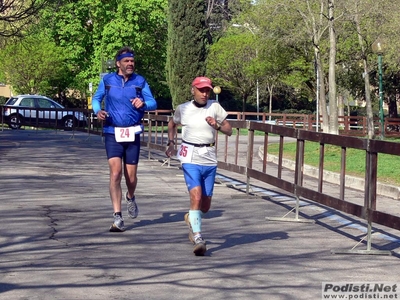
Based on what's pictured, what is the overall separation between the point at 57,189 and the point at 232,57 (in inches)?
2097

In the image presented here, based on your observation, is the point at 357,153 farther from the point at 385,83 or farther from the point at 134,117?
the point at 385,83

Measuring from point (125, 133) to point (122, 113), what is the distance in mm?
252

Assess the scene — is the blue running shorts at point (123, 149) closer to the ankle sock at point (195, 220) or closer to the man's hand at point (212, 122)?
the man's hand at point (212, 122)

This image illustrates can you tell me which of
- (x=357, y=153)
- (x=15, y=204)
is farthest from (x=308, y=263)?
(x=357, y=153)

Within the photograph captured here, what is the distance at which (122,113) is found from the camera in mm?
10336

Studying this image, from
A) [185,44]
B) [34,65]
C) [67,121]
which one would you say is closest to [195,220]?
[67,121]

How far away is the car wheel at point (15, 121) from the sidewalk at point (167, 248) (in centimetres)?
2383

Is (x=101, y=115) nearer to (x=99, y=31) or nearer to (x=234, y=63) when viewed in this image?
(x=99, y=31)

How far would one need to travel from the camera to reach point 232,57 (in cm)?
6694

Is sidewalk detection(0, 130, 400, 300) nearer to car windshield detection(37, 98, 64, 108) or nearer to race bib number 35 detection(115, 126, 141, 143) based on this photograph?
race bib number 35 detection(115, 126, 141, 143)

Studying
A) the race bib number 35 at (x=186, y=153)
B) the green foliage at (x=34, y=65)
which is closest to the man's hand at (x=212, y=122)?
the race bib number 35 at (x=186, y=153)

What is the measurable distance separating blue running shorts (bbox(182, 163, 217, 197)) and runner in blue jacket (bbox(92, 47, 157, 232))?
1.34m

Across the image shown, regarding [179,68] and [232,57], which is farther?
[232,57]

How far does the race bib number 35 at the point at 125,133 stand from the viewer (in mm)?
10227
